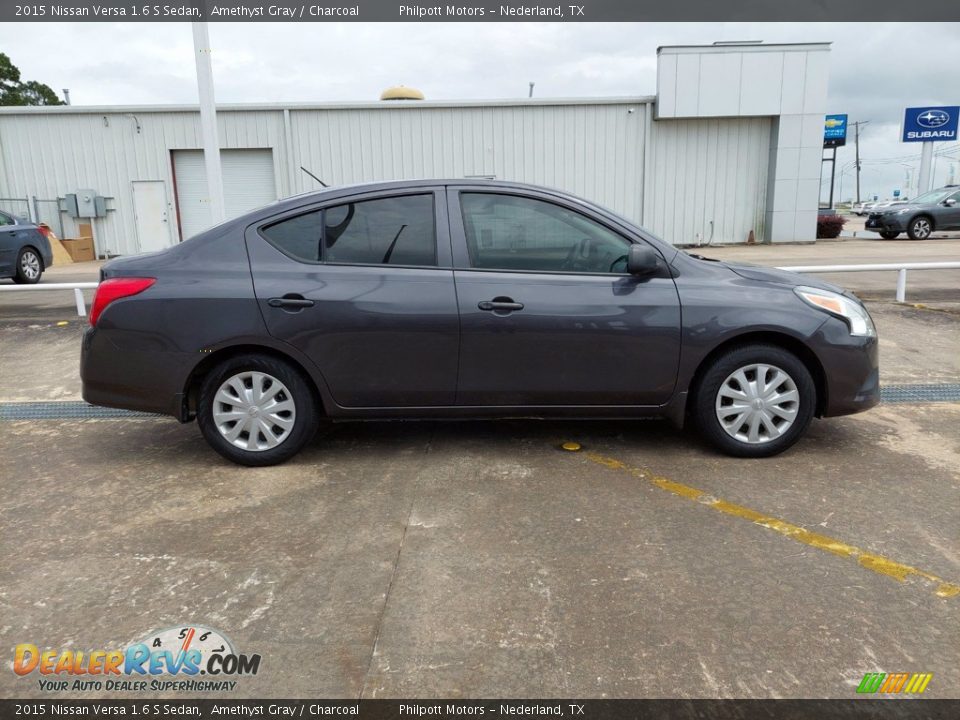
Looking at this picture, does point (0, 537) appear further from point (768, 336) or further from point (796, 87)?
point (796, 87)

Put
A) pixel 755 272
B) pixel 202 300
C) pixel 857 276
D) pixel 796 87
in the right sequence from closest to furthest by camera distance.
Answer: pixel 202 300, pixel 755 272, pixel 857 276, pixel 796 87

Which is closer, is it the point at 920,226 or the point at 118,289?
the point at 118,289

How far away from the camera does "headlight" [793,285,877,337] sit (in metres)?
4.17

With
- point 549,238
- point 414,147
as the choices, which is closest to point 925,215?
point 414,147

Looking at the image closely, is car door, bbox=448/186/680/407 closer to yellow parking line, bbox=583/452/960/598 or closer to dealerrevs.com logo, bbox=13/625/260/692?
yellow parking line, bbox=583/452/960/598

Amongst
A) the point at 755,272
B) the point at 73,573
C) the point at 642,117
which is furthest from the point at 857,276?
the point at 73,573

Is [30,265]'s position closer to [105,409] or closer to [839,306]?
[105,409]

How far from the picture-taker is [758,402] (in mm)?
4168

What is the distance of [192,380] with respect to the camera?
13.8 feet

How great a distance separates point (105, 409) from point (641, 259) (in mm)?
4278

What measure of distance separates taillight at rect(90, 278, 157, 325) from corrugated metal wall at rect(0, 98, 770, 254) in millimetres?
17040

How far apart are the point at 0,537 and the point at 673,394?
141 inches

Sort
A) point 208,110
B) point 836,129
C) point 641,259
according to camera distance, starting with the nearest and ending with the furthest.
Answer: point 641,259 < point 208,110 < point 836,129
